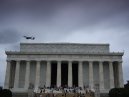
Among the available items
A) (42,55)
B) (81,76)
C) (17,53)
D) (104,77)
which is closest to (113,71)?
(104,77)

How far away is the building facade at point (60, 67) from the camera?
64.9m

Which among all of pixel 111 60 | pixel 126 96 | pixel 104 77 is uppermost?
pixel 111 60

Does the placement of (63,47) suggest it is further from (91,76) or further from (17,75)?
(17,75)

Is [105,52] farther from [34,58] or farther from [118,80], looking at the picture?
[34,58]

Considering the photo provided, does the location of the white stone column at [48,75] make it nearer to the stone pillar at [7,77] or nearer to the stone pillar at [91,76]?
the stone pillar at [7,77]

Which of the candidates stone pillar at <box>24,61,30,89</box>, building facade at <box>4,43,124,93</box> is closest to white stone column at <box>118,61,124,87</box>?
building facade at <box>4,43,124,93</box>

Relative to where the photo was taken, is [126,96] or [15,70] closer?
[126,96]

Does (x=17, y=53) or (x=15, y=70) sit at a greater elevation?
(x=17, y=53)

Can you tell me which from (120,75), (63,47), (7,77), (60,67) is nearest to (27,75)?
(7,77)

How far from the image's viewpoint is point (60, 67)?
65.8 metres

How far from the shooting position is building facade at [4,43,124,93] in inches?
2557

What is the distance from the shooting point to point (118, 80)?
66438 millimetres

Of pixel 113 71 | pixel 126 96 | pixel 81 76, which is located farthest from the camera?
pixel 113 71

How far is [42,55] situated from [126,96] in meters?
29.1
